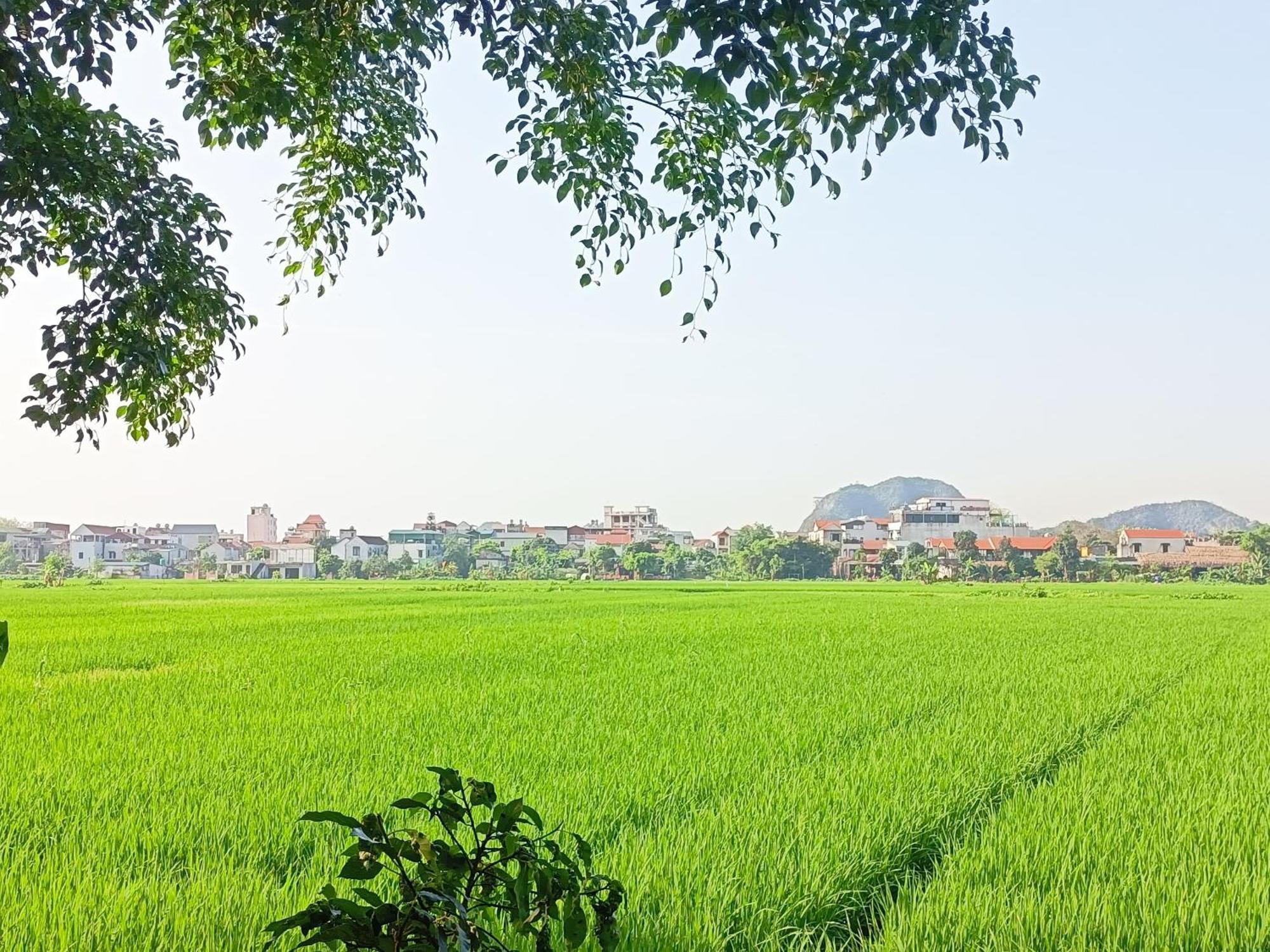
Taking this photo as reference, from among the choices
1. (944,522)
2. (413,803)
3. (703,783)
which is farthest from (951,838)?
(944,522)

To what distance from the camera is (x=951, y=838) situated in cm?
313

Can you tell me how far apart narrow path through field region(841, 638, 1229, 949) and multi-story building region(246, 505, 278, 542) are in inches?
2585

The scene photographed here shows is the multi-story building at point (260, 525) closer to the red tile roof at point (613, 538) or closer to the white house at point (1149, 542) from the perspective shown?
the red tile roof at point (613, 538)

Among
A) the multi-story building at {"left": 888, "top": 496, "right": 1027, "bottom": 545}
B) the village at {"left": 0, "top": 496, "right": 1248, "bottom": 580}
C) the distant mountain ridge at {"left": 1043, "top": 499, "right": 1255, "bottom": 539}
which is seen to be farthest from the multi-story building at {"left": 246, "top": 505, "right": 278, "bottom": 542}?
the distant mountain ridge at {"left": 1043, "top": 499, "right": 1255, "bottom": 539}

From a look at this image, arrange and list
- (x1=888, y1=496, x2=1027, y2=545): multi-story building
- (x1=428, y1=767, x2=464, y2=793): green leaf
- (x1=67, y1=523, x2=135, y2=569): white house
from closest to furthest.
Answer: (x1=428, y1=767, x2=464, y2=793): green leaf
(x1=67, y1=523, x2=135, y2=569): white house
(x1=888, y1=496, x2=1027, y2=545): multi-story building

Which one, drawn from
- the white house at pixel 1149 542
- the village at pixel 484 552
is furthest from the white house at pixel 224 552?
the white house at pixel 1149 542

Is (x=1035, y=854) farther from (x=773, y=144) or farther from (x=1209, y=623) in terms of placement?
(x=1209, y=623)

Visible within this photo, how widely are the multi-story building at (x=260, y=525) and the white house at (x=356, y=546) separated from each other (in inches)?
208

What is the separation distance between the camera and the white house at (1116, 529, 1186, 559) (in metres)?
65.1

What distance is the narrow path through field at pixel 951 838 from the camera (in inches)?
98.0

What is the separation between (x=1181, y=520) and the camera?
536ft

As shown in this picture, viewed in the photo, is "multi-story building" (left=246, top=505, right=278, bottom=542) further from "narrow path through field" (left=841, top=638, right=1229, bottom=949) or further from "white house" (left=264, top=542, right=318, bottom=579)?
"narrow path through field" (left=841, top=638, right=1229, bottom=949)

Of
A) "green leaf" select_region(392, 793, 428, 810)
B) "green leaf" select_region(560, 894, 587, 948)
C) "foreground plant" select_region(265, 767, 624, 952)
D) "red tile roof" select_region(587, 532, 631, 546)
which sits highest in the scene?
"red tile roof" select_region(587, 532, 631, 546)

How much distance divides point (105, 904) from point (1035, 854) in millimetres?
2728
